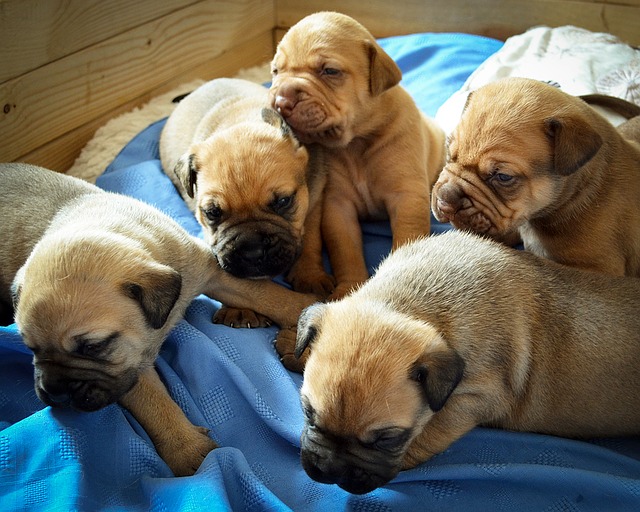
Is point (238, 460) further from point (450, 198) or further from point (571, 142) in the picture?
point (571, 142)

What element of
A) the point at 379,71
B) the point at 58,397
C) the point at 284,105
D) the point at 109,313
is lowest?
the point at 58,397

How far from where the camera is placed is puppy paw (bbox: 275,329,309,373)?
10.2ft

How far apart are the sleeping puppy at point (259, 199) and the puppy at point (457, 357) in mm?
740

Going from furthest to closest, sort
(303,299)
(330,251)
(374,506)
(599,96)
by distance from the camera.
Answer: (599,96), (330,251), (303,299), (374,506)

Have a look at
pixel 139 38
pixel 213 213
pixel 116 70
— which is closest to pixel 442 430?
pixel 213 213

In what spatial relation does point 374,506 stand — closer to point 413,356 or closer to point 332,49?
point 413,356

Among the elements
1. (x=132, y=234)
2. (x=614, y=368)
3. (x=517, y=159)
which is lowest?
(x=614, y=368)

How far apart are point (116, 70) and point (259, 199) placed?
2.24 meters

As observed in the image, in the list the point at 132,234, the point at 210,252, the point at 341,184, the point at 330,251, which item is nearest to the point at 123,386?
the point at 132,234

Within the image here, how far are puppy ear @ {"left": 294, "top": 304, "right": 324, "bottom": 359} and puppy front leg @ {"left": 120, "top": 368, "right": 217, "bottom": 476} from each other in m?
0.60

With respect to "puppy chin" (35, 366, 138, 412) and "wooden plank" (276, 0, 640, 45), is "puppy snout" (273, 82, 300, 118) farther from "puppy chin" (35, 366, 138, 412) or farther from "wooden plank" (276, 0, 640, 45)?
"wooden plank" (276, 0, 640, 45)

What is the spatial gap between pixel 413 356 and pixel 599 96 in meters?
2.65

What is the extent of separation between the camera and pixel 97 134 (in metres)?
4.86

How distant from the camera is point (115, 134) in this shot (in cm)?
488
